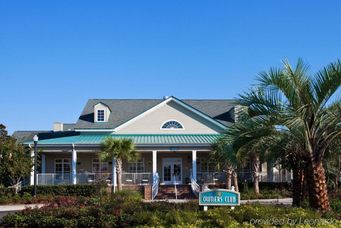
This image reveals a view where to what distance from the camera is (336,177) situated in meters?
29.0

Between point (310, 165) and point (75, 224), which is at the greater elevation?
point (310, 165)

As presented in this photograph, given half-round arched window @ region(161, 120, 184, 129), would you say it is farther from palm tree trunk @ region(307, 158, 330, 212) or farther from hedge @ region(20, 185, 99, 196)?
palm tree trunk @ region(307, 158, 330, 212)

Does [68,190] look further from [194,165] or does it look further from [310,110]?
[310,110]

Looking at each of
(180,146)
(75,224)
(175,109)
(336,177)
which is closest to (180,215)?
(75,224)

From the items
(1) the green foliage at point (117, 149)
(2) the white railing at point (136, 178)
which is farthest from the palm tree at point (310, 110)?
(2) the white railing at point (136, 178)

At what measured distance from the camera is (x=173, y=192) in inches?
1366

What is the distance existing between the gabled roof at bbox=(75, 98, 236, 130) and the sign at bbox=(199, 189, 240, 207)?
23.8m

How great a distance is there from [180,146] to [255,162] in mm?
5885

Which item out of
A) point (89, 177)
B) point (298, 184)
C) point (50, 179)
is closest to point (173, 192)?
point (89, 177)

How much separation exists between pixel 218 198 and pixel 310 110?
11.7 feet

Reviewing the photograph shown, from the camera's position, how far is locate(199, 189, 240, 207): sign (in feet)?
47.3

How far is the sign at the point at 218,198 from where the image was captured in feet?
47.3

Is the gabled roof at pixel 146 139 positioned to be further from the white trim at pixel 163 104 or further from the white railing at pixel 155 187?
the white railing at pixel 155 187

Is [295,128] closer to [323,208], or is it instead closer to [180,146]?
[323,208]
